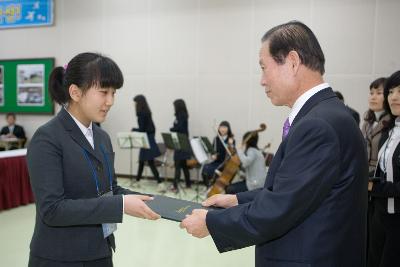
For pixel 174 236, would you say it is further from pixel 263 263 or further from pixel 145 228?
pixel 263 263

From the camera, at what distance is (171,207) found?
1.77 m

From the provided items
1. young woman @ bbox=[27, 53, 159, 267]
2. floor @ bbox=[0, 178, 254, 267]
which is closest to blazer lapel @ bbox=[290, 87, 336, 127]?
young woman @ bbox=[27, 53, 159, 267]

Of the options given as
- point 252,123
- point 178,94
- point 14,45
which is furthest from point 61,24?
point 252,123

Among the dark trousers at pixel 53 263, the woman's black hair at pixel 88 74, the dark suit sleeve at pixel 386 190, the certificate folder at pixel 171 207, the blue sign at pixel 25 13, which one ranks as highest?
the blue sign at pixel 25 13

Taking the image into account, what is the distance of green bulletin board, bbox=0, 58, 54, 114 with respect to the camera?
9406 millimetres

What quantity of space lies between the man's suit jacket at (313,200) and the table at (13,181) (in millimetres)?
5154

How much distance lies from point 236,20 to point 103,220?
22.5 feet

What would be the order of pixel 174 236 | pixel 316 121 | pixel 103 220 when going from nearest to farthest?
pixel 316 121 → pixel 103 220 → pixel 174 236

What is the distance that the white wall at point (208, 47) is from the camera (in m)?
6.98

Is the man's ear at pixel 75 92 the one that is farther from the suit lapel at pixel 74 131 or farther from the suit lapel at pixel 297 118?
the suit lapel at pixel 297 118

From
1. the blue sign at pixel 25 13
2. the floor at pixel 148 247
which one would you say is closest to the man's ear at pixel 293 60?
the floor at pixel 148 247

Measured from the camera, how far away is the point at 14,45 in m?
9.79

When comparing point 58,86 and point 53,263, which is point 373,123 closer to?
point 58,86

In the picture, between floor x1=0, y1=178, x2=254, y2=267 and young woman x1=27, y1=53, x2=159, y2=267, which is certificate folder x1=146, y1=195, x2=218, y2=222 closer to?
young woman x1=27, y1=53, x2=159, y2=267
